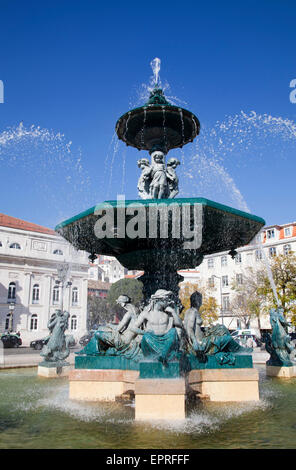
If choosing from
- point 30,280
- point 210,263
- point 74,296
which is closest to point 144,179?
point 30,280

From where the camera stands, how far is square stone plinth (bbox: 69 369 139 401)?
21.3 ft

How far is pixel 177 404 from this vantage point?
4953mm

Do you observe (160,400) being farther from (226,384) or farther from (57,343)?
(57,343)

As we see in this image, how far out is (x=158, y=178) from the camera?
26.8 ft

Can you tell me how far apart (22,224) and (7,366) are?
38.2 metres

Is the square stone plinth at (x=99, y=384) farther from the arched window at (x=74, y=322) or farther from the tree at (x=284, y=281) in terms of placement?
the arched window at (x=74, y=322)

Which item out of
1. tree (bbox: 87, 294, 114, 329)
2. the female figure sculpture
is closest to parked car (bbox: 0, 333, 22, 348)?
the female figure sculpture

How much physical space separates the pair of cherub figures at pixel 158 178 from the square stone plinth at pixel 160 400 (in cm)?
420

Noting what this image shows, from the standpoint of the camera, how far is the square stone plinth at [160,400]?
4.93 metres

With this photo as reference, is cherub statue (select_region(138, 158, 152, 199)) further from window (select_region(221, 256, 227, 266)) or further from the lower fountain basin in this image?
window (select_region(221, 256, 227, 266))

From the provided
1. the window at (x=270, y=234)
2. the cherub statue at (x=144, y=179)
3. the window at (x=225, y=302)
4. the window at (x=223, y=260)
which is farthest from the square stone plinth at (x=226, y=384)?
the window at (x=223, y=260)

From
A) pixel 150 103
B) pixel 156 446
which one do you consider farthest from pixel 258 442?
pixel 150 103

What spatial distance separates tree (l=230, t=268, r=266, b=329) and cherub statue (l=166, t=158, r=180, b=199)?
79.0 ft
